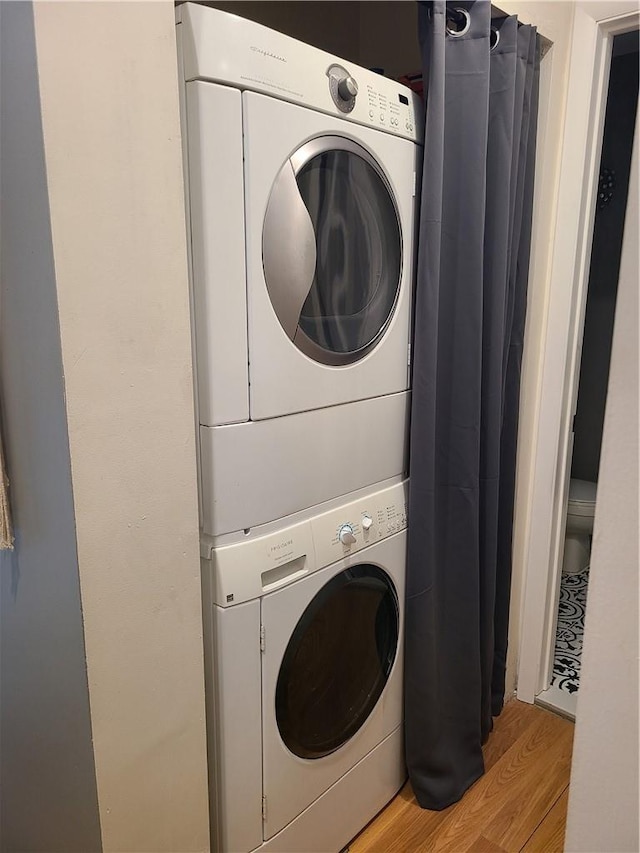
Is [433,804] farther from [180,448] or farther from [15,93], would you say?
[15,93]

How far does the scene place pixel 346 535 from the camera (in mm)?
1378

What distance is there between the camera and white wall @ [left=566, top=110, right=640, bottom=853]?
1.45 feet

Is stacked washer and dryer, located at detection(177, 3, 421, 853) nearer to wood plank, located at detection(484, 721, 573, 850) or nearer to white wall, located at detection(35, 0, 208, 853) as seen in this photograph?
white wall, located at detection(35, 0, 208, 853)

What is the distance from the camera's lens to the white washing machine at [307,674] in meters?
1.21

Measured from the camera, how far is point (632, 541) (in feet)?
1.49

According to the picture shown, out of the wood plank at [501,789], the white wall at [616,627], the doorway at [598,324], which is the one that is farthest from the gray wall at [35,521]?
the doorway at [598,324]

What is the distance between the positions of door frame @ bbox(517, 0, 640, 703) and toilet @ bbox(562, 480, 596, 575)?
Result: 922 millimetres

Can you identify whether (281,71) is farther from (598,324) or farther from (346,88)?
(598,324)

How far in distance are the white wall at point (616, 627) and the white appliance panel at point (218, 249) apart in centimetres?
75

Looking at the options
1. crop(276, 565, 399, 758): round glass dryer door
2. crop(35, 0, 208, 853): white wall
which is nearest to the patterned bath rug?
crop(276, 565, 399, 758): round glass dryer door

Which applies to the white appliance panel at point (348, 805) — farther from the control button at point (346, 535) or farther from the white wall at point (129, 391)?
the control button at point (346, 535)

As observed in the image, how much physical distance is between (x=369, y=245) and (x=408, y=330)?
235mm

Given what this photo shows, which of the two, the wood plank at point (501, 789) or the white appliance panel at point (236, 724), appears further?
the wood plank at point (501, 789)

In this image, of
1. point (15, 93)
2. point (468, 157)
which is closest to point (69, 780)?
point (15, 93)
